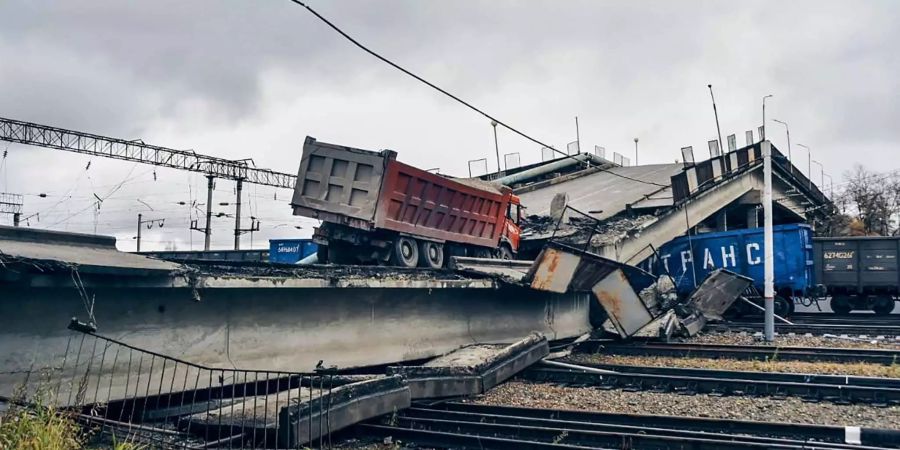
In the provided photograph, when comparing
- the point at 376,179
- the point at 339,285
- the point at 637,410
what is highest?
the point at 376,179

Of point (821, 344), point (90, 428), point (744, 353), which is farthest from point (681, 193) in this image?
point (90, 428)

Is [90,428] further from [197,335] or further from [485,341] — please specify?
[485,341]

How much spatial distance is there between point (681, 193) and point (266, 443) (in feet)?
60.7

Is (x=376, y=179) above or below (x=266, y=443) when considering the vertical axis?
above

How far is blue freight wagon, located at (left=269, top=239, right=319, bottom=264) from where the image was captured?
102ft

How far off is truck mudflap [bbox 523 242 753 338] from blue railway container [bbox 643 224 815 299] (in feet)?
9.75

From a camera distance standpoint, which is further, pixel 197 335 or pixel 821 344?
pixel 821 344

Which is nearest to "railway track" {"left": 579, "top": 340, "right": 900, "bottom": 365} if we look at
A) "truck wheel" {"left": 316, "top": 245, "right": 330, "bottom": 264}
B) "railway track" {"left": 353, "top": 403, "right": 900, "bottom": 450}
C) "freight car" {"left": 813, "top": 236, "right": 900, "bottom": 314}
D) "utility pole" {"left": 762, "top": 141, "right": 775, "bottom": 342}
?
"utility pole" {"left": 762, "top": 141, "right": 775, "bottom": 342}

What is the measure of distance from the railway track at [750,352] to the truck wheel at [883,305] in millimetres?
11276

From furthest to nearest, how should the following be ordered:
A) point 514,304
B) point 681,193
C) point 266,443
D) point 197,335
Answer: point 681,193 → point 514,304 → point 197,335 → point 266,443

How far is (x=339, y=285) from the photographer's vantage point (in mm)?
10039

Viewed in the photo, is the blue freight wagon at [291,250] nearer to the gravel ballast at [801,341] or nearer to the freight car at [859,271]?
the gravel ballast at [801,341]

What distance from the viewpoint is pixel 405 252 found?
15.7 m

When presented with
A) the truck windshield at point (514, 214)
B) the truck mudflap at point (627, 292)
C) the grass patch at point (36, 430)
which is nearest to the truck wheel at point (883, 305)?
the truck mudflap at point (627, 292)
